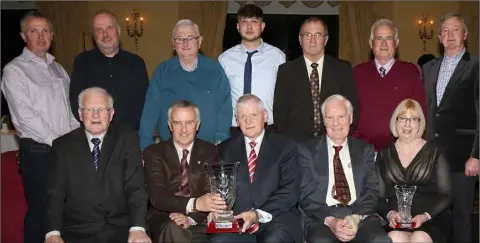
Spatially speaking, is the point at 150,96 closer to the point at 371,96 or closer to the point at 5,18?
the point at 371,96

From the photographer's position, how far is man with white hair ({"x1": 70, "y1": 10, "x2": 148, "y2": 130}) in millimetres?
4219

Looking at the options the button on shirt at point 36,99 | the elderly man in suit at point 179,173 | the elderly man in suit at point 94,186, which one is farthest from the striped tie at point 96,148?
the button on shirt at point 36,99

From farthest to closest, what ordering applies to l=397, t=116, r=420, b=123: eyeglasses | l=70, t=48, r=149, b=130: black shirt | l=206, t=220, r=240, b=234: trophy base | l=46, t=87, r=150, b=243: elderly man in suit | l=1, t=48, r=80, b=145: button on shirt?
l=70, t=48, r=149, b=130: black shirt < l=1, t=48, r=80, b=145: button on shirt < l=397, t=116, r=420, b=123: eyeglasses < l=46, t=87, r=150, b=243: elderly man in suit < l=206, t=220, r=240, b=234: trophy base

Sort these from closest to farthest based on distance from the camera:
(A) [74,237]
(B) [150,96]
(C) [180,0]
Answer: (A) [74,237]
(B) [150,96]
(C) [180,0]

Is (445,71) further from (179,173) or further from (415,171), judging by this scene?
(179,173)

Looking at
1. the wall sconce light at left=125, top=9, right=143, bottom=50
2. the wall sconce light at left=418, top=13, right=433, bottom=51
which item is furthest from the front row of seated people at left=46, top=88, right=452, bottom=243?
the wall sconce light at left=418, top=13, right=433, bottom=51

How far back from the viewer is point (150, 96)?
4.12 metres

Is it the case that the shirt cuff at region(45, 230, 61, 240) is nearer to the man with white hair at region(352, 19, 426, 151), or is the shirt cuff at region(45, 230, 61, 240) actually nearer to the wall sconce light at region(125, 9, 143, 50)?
the man with white hair at region(352, 19, 426, 151)

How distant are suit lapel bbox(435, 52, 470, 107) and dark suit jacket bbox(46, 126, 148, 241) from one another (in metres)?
2.40

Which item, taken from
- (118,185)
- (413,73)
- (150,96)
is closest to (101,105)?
(118,185)

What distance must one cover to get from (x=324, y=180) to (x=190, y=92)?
4.15ft

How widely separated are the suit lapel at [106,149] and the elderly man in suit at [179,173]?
0.25 m

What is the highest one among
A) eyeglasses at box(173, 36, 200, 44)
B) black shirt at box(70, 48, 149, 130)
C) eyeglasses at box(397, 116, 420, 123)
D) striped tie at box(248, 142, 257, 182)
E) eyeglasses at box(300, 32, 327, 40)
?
eyeglasses at box(300, 32, 327, 40)

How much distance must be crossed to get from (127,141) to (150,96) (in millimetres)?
733
